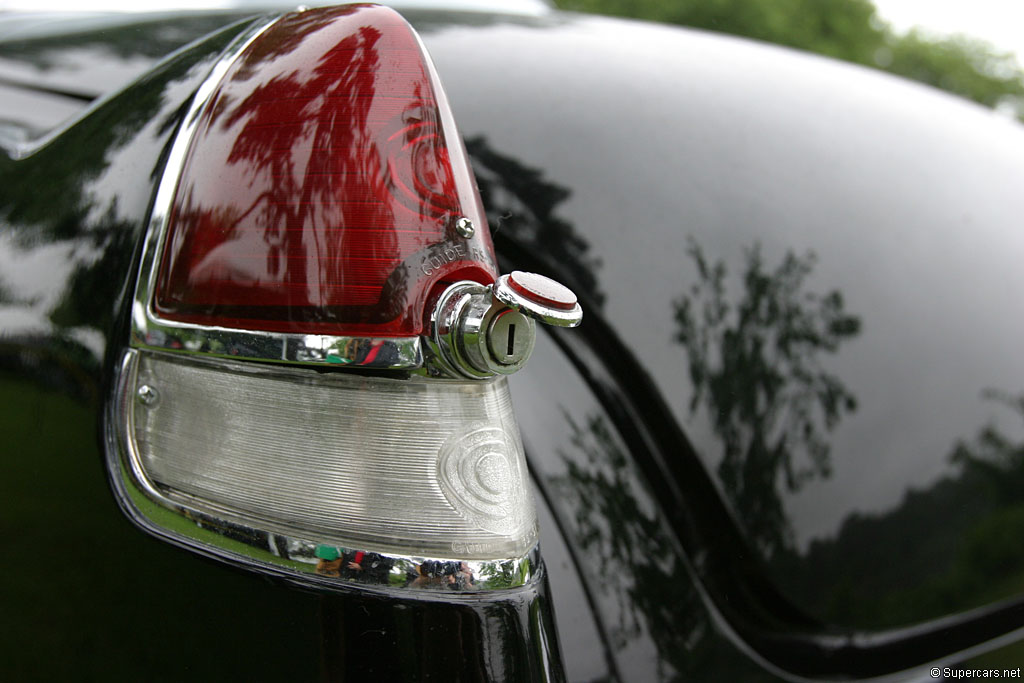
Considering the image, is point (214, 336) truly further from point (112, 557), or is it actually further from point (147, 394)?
point (112, 557)

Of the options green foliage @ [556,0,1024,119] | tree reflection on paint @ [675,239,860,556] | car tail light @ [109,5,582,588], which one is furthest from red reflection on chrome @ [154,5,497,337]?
green foliage @ [556,0,1024,119]

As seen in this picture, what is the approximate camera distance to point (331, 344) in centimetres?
80

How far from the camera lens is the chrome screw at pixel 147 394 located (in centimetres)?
87

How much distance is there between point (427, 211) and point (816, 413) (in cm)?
71

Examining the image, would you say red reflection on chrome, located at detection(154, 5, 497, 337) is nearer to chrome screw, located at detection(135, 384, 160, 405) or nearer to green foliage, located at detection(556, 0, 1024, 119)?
chrome screw, located at detection(135, 384, 160, 405)

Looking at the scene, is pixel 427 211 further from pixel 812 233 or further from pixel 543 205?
pixel 812 233

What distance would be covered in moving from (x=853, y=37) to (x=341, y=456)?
25.4 meters

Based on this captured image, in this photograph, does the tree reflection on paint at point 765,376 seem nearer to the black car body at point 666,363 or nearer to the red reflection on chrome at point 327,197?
the black car body at point 666,363

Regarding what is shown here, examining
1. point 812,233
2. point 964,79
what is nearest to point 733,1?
point 964,79

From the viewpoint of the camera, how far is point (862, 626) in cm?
125

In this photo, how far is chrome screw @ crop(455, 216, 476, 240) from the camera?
852 mm

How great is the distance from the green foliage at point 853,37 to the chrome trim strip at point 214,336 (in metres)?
17.0

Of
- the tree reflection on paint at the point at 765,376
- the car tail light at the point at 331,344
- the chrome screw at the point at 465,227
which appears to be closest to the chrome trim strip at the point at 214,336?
the car tail light at the point at 331,344

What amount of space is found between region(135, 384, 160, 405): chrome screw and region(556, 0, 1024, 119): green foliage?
17125 millimetres
